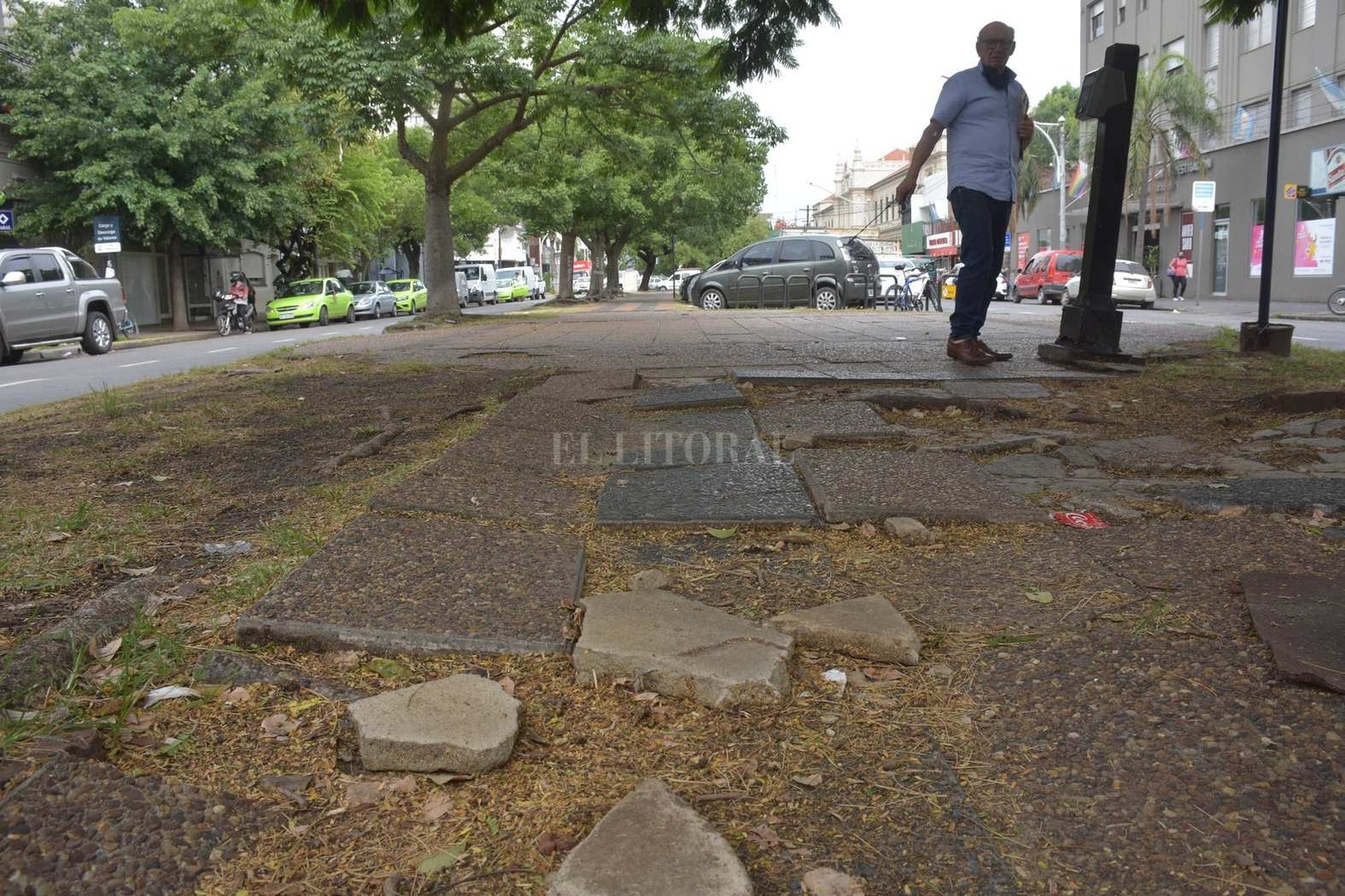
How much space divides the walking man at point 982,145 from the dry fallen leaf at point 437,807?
5337 mm

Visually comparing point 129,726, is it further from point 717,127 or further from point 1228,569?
point 717,127

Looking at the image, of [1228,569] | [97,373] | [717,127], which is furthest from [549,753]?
[717,127]

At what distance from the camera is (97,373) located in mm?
13258

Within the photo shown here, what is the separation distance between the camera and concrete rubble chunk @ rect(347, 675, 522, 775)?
1.73 meters

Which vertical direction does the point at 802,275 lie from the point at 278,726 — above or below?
above

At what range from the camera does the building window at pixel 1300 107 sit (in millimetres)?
29828

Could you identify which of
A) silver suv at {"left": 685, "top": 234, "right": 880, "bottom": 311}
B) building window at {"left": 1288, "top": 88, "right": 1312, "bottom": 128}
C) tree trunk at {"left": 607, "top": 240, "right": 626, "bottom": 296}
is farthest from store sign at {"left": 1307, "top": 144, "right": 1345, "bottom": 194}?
tree trunk at {"left": 607, "top": 240, "right": 626, "bottom": 296}

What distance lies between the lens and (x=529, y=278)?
62031 mm

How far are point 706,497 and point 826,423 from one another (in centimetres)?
136

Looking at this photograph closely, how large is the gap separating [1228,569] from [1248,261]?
116ft

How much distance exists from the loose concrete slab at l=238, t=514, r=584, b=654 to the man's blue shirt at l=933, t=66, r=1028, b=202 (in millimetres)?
4459

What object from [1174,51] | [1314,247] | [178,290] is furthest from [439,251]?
[1174,51]

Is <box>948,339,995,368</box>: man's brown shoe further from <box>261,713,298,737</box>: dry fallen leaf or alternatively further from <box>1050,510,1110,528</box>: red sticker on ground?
<box>261,713,298,737</box>: dry fallen leaf

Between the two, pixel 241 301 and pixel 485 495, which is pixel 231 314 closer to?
pixel 241 301
